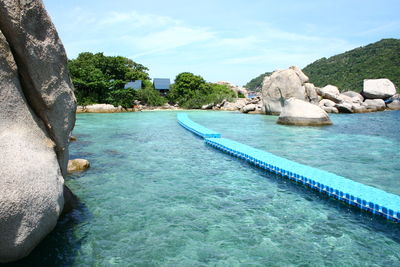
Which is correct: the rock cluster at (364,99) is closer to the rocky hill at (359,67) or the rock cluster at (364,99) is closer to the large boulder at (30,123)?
the rocky hill at (359,67)

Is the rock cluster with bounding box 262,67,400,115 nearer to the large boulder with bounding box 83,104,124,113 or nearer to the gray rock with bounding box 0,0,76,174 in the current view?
the large boulder with bounding box 83,104,124,113

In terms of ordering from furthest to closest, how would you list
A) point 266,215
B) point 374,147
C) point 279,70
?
point 279,70
point 374,147
point 266,215

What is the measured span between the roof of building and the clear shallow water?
42755 mm

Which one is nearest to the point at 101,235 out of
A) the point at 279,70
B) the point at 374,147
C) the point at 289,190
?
the point at 289,190

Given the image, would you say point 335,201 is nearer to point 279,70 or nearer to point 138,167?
point 138,167

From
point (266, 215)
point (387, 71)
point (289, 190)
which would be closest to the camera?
point (266, 215)

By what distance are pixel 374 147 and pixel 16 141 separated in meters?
13.2

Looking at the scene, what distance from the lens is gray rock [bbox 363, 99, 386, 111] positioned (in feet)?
119

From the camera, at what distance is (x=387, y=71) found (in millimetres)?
56500

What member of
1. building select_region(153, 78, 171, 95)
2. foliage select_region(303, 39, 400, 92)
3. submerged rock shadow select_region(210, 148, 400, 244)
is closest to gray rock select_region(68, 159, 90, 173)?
submerged rock shadow select_region(210, 148, 400, 244)

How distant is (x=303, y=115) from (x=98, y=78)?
82.1 feet

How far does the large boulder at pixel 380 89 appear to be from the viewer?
38688mm

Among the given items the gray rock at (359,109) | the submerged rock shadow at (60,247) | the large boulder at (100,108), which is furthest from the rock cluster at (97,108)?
the submerged rock shadow at (60,247)

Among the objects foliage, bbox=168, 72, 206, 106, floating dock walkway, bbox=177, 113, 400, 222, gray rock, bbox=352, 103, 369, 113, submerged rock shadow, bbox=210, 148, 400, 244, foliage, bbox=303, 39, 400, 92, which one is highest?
foliage, bbox=303, 39, 400, 92
